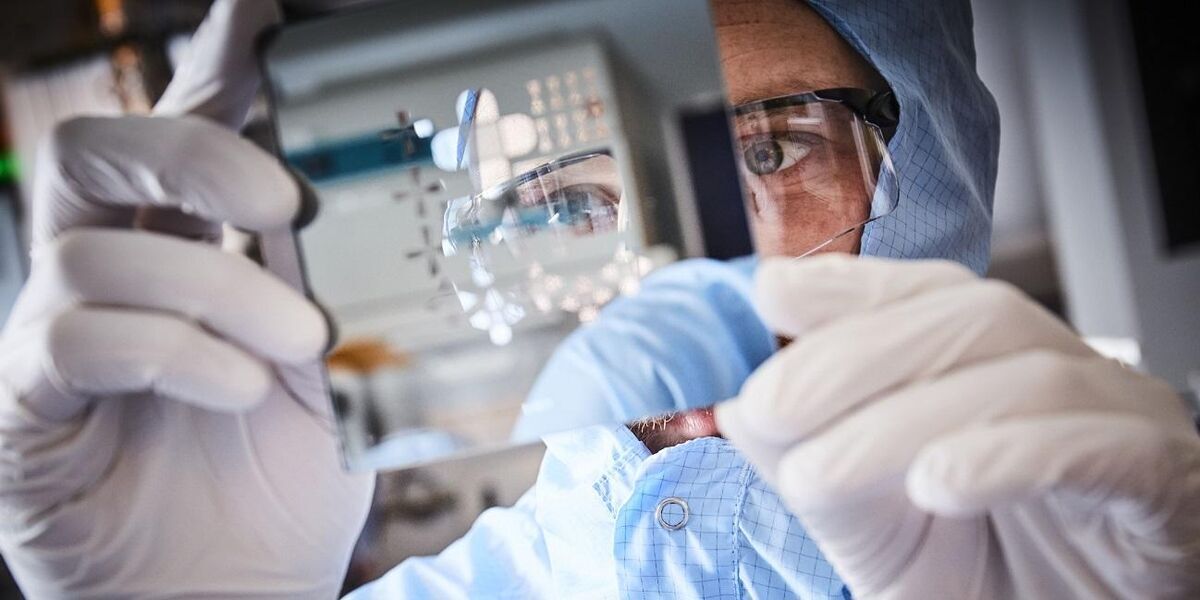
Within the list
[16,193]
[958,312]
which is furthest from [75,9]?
[958,312]

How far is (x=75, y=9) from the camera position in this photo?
0.98 meters

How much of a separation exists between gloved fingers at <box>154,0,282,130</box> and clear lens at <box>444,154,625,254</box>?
0.59 ft

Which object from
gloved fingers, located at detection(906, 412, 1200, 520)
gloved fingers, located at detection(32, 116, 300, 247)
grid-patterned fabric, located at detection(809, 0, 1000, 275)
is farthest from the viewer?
grid-patterned fabric, located at detection(809, 0, 1000, 275)

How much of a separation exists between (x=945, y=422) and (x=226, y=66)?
476 millimetres

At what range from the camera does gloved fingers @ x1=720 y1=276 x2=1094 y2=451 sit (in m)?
0.45

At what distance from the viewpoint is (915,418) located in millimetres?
446

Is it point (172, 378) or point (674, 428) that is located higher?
point (172, 378)

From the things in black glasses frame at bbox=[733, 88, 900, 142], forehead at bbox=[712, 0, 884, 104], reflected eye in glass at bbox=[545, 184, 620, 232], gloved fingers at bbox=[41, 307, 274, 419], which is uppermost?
forehead at bbox=[712, 0, 884, 104]

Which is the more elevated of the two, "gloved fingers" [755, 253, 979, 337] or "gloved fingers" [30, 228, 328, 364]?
"gloved fingers" [30, 228, 328, 364]

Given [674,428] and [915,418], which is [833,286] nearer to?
[915,418]

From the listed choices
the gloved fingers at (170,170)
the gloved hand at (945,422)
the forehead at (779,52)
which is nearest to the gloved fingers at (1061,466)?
the gloved hand at (945,422)

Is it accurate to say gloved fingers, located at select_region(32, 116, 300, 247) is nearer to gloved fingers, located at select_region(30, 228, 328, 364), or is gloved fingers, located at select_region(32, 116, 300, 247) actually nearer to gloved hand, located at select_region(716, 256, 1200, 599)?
gloved fingers, located at select_region(30, 228, 328, 364)

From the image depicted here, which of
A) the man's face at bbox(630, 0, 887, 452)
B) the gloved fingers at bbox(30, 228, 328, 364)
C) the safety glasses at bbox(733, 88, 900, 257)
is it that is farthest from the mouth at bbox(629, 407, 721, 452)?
the gloved fingers at bbox(30, 228, 328, 364)

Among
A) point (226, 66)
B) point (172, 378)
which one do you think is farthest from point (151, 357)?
point (226, 66)
